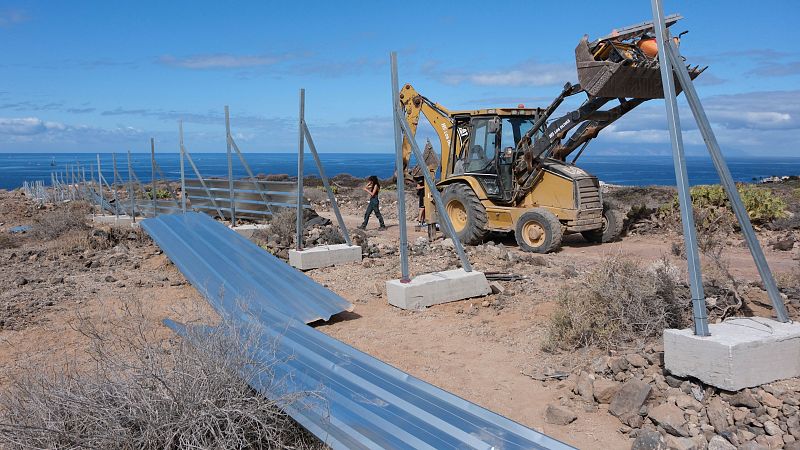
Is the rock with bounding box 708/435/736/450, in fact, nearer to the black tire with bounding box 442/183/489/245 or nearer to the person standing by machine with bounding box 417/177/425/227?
the black tire with bounding box 442/183/489/245

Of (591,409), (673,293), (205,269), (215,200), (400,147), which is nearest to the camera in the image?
(591,409)

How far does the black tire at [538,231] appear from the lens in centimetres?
1236

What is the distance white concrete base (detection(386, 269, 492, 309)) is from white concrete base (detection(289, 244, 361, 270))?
105 inches

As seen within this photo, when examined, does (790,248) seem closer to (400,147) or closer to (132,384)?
(400,147)

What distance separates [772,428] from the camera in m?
4.36

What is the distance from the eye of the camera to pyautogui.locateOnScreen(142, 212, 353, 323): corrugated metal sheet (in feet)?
25.4

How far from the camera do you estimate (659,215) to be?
49.8 feet

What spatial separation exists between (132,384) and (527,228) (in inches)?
395

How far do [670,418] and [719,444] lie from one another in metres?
0.43

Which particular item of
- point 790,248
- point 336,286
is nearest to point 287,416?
point 336,286

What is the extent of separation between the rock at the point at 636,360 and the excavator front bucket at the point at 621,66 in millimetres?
6056

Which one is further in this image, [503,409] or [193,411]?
[503,409]

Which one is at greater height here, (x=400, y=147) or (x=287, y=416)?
(x=400, y=147)

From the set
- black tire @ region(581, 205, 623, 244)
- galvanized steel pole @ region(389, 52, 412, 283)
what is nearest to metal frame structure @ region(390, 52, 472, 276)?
galvanized steel pole @ region(389, 52, 412, 283)
